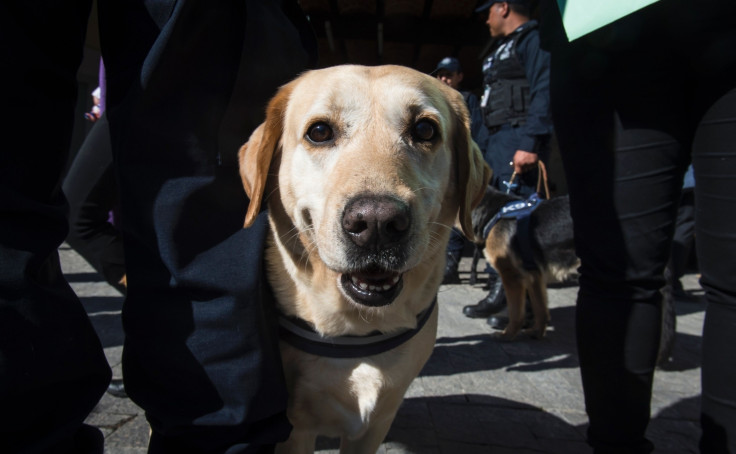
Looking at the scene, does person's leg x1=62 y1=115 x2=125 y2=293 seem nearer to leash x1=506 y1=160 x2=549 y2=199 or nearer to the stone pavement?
the stone pavement

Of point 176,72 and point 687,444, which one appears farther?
point 687,444

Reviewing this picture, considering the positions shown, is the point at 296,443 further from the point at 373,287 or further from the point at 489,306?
the point at 489,306

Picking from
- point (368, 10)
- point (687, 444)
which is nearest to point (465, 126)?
point (687, 444)

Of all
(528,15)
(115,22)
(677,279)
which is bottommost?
(677,279)

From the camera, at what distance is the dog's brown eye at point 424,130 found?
1.77m

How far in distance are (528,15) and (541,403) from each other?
379 centimetres

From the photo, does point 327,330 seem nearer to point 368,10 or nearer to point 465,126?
point 465,126

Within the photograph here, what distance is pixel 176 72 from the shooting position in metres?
1.32

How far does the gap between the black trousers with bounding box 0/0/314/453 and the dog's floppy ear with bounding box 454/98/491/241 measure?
0.82 meters

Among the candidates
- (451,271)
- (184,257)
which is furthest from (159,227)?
(451,271)

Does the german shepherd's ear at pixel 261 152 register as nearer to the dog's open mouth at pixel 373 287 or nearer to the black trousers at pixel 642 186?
the dog's open mouth at pixel 373 287

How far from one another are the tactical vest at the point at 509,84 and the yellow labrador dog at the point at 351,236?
10.5ft

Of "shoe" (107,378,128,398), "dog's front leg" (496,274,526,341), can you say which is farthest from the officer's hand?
"shoe" (107,378,128,398)

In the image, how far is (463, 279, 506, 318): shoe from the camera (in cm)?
443
